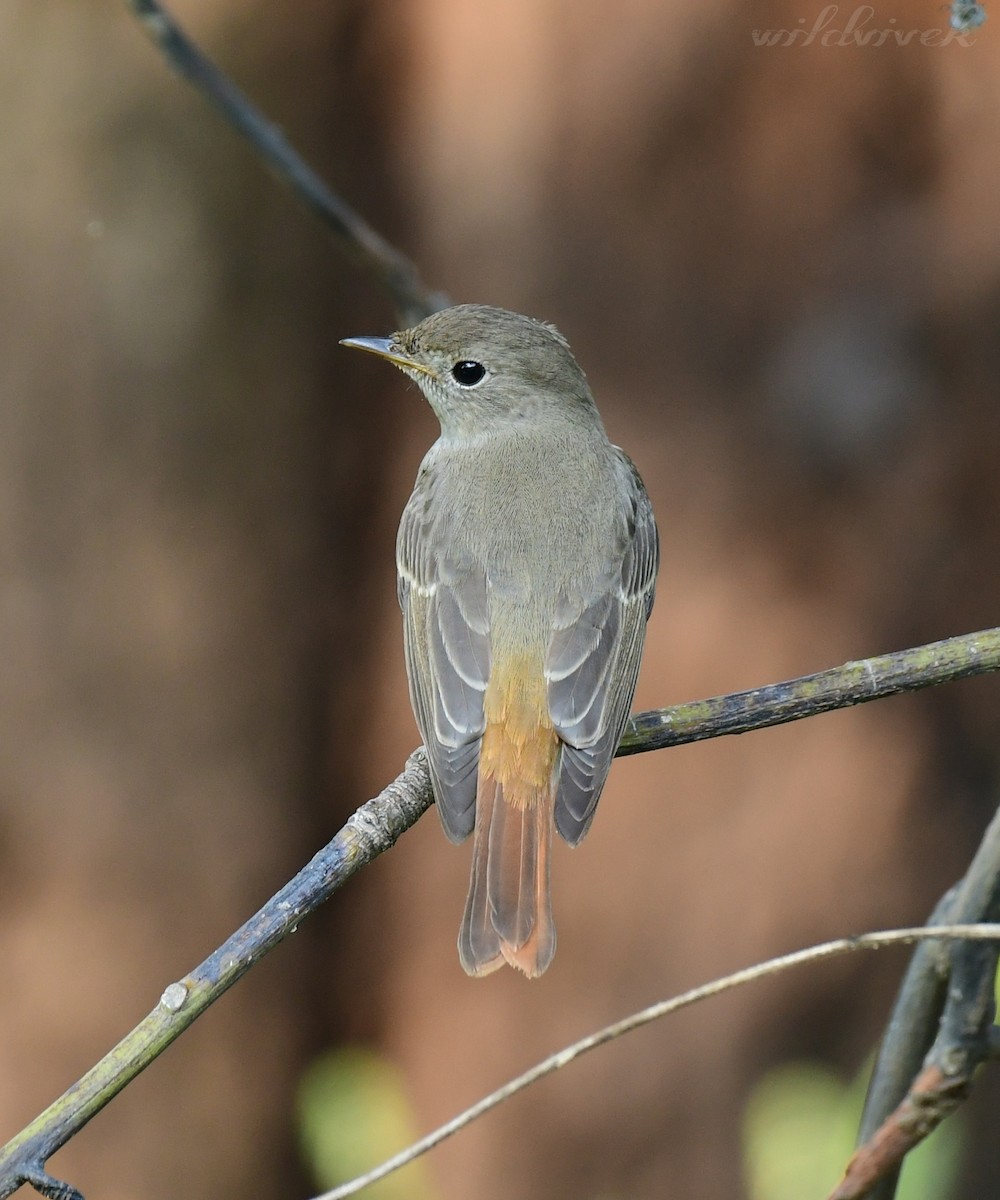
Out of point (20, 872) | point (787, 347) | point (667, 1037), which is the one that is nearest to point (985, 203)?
point (787, 347)

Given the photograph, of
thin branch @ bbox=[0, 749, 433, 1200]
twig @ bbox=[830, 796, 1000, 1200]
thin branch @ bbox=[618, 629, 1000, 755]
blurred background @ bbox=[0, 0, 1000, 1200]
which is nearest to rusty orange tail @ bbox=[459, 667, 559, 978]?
thin branch @ bbox=[618, 629, 1000, 755]

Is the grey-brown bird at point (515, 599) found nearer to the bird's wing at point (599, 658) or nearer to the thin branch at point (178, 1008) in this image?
the bird's wing at point (599, 658)

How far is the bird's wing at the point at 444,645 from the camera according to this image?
3.38 m

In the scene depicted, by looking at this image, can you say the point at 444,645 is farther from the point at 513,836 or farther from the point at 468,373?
the point at 468,373

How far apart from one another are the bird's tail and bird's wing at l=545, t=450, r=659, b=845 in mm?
64

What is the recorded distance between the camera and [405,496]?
15.9 feet

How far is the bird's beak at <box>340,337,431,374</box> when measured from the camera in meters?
4.16

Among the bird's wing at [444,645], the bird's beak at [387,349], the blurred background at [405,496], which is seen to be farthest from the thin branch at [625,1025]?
the bird's beak at [387,349]

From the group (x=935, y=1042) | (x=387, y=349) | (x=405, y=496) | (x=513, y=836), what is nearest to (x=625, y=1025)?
(x=935, y=1042)

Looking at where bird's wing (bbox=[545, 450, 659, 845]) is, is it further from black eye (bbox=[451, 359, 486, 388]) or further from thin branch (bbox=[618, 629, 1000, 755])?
black eye (bbox=[451, 359, 486, 388])

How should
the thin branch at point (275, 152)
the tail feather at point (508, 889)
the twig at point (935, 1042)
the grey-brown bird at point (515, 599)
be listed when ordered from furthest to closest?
the grey-brown bird at point (515, 599) → the tail feather at point (508, 889) → the thin branch at point (275, 152) → the twig at point (935, 1042)

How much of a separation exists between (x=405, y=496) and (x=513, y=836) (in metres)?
1.80

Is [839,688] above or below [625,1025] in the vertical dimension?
above

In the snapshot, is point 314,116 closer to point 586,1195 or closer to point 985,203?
point 985,203
